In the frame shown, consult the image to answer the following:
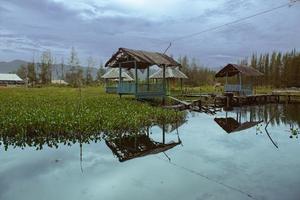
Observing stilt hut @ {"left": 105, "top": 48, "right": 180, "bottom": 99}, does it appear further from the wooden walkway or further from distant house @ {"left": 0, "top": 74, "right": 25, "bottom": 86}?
distant house @ {"left": 0, "top": 74, "right": 25, "bottom": 86}

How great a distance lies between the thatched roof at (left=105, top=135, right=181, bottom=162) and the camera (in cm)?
1100

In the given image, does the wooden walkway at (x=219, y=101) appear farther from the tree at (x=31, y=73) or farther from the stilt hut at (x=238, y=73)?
the tree at (x=31, y=73)

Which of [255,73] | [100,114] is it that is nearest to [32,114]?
[100,114]

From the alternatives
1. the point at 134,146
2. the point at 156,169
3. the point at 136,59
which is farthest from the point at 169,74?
the point at 156,169

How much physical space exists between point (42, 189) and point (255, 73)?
31826 mm

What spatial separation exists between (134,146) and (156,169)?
2.93 meters

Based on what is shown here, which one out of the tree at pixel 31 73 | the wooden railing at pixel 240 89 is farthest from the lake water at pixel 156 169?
the tree at pixel 31 73

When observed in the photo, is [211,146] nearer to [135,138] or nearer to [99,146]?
[135,138]

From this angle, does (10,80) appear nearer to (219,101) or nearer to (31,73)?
(31,73)

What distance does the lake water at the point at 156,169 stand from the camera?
293 inches

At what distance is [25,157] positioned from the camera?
1027 cm

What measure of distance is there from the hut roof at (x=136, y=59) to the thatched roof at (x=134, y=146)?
10.3m

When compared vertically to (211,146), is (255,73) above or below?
above

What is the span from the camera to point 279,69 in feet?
191
